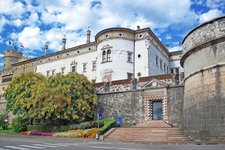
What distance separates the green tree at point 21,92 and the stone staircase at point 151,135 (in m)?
14.2

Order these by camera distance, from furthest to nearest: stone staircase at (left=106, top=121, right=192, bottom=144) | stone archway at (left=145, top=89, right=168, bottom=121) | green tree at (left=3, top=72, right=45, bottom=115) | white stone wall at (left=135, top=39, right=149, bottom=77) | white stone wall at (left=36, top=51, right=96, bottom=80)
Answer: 1. white stone wall at (left=36, top=51, right=96, bottom=80)
2. white stone wall at (left=135, top=39, right=149, bottom=77)
3. green tree at (left=3, top=72, right=45, bottom=115)
4. stone archway at (left=145, top=89, right=168, bottom=121)
5. stone staircase at (left=106, top=121, right=192, bottom=144)

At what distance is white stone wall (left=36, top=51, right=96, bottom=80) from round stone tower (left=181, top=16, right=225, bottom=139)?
88.4 ft

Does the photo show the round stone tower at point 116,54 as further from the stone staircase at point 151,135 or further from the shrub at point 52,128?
the stone staircase at point 151,135

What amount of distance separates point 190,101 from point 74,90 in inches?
558

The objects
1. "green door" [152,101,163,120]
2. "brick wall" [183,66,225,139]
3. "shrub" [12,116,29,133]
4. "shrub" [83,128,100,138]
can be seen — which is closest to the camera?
"brick wall" [183,66,225,139]

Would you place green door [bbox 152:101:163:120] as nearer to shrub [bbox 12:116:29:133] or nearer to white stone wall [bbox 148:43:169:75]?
white stone wall [bbox 148:43:169:75]

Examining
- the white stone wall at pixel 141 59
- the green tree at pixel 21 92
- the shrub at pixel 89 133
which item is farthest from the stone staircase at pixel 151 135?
the white stone wall at pixel 141 59

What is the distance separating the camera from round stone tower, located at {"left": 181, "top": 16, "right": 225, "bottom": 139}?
1628 centimetres

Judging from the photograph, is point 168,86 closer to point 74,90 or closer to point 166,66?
point 74,90

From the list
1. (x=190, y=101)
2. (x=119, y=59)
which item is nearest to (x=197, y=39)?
(x=190, y=101)

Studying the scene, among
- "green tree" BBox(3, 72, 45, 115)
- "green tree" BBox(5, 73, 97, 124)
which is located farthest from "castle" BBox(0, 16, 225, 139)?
"green tree" BBox(3, 72, 45, 115)

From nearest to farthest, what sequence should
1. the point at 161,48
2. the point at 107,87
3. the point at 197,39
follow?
1. the point at 197,39
2. the point at 107,87
3. the point at 161,48

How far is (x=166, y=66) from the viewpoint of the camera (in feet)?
160

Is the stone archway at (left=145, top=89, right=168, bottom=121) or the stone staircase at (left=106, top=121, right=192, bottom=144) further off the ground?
the stone archway at (left=145, top=89, right=168, bottom=121)
